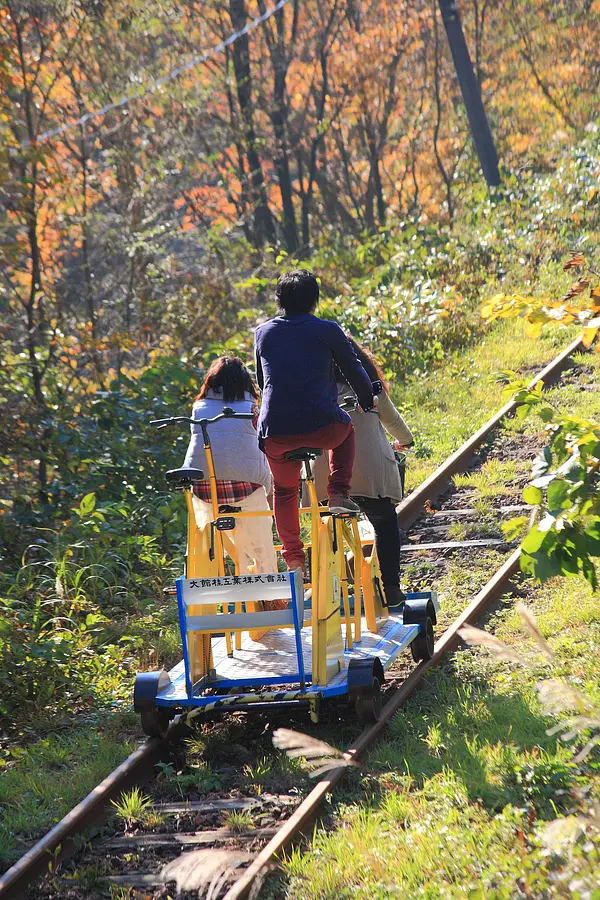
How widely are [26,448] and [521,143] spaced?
2278 cm

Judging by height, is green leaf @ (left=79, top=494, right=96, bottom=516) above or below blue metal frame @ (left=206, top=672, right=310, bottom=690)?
above

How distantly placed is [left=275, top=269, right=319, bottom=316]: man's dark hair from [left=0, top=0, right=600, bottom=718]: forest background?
10.1ft

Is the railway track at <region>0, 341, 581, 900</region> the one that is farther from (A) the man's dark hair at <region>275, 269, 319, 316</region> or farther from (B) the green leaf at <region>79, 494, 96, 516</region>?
(B) the green leaf at <region>79, 494, 96, 516</region>

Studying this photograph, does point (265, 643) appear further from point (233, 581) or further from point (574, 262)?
point (574, 262)

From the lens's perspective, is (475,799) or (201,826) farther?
(201,826)

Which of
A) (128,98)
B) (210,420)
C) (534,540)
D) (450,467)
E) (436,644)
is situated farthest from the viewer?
(128,98)

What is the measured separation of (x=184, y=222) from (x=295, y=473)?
20.5 metres

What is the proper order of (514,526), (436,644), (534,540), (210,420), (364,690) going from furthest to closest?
(436,644)
(210,420)
(364,690)
(514,526)
(534,540)

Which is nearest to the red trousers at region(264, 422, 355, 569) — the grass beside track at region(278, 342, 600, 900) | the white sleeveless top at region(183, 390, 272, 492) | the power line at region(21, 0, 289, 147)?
the white sleeveless top at region(183, 390, 272, 492)

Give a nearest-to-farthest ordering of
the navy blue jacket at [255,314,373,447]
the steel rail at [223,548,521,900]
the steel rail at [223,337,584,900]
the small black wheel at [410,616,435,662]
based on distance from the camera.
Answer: the steel rail at [223,548,521,900]
the steel rail at [223,337,584,900]
the navy blue jacket at [255,314,373,447]
the small black wheel at [410,616,435,662]

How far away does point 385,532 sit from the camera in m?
7.06

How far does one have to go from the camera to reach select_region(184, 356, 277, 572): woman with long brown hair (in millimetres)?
6496

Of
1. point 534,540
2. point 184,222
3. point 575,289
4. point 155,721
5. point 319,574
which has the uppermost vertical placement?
point 184,222

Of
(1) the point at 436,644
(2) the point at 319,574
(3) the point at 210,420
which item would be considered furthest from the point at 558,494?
(1) the point at 436,644
